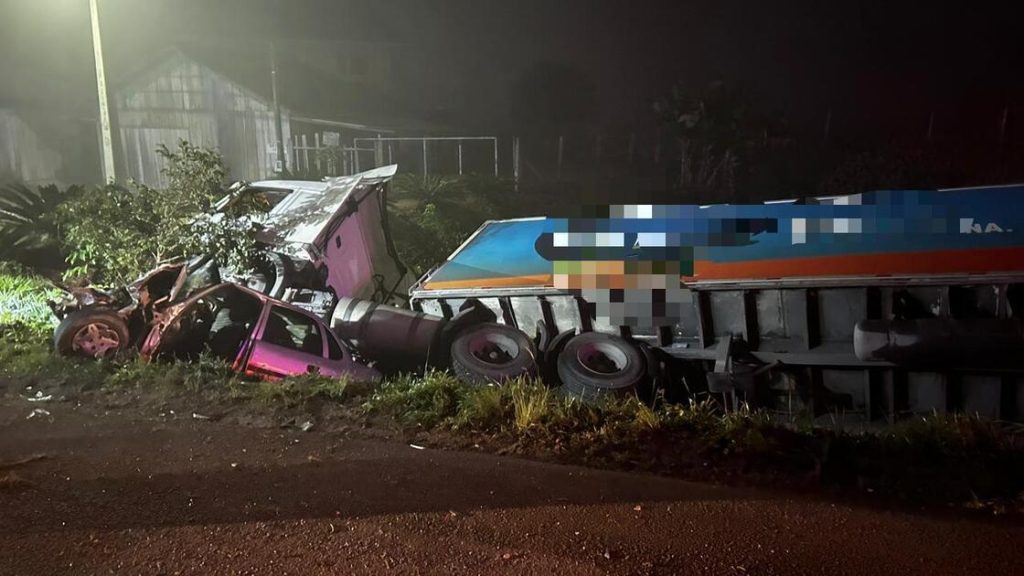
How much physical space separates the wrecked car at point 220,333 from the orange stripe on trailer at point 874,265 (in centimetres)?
347

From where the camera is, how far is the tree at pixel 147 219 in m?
7.82

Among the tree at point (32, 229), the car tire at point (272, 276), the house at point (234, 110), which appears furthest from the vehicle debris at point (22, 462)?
the house at point (234, 110)

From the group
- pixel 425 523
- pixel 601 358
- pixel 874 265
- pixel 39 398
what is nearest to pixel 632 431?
pixel 601 358

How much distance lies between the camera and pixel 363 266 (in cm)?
756

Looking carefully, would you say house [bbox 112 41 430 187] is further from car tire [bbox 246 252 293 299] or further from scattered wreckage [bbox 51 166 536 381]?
car tire [bbox 246 252 293 299]

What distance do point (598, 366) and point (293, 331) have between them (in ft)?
10.0

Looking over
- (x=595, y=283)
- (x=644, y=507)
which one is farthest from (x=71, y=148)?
(x=644, y=507)

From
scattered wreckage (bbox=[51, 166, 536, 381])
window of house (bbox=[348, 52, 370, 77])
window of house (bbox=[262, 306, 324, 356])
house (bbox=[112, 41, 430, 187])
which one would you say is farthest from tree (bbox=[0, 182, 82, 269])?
window of house (bbox=[348, 52, 370, 77])

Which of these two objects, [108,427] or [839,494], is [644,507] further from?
[108,427]

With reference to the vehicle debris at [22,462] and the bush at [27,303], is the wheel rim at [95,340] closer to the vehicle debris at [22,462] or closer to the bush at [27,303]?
the bush at [27,303]

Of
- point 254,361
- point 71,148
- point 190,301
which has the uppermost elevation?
point 71,148

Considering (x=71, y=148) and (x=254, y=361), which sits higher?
(x=71, y=148)

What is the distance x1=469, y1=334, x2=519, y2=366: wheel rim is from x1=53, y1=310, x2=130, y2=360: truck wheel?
3512 millimetres

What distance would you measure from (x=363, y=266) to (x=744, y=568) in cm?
524
